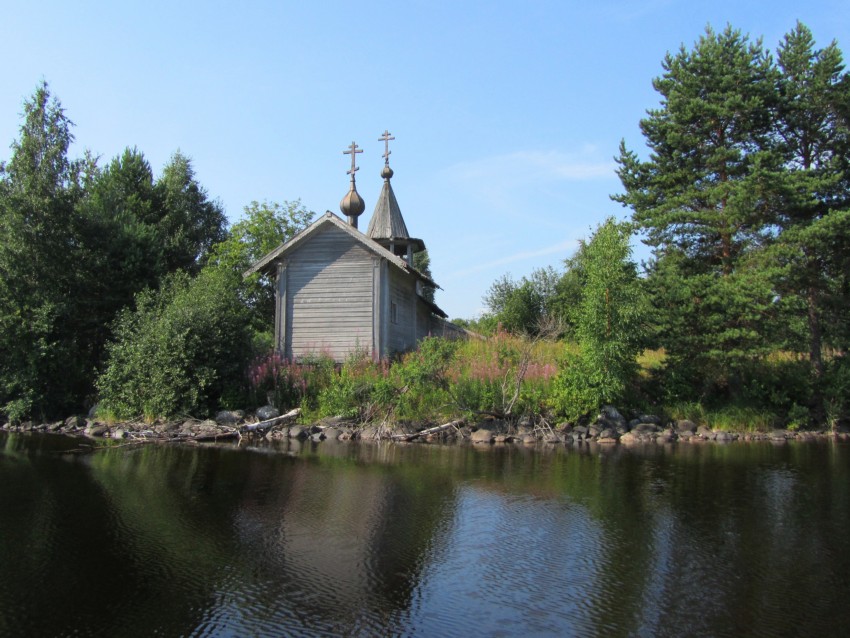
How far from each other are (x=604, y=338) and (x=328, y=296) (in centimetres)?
1026

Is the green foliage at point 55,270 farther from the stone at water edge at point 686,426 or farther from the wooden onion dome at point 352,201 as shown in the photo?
the stone at water edge at point 686,426

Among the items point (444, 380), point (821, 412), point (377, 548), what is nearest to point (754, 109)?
point (821, 412)

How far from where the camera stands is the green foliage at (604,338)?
19.8 metres

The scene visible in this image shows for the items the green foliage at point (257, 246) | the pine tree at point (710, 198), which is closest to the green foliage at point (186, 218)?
the green foliage at point (257, 246)

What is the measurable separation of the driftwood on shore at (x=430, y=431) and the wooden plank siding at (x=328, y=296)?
5750mm

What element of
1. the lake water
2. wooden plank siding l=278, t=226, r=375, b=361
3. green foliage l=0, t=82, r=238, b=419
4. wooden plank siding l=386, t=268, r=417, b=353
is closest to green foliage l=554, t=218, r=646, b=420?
the lake water

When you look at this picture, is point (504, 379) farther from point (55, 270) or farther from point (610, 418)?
point (55, 270)

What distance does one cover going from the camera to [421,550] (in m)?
7.76

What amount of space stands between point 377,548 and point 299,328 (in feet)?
56.5

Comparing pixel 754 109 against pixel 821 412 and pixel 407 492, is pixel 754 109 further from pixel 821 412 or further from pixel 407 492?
pixel 407 492

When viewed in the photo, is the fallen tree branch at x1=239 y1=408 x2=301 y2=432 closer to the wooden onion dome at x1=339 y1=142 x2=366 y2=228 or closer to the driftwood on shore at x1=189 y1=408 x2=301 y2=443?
the driftwood on shore at x1=189 y1=408 x2=301 y2=443

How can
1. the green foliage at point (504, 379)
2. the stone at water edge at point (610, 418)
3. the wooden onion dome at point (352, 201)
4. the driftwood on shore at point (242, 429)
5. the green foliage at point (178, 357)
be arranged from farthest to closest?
the wooden onion dome at point (352, 201) < the green foliage at point (178, 357) < the green foliage at point (504, 379) < the stone at water edge at point (610, 418) < the driftwood on shore at point (242, 429)

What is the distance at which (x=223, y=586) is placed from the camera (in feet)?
21.2

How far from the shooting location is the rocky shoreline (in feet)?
61.5
